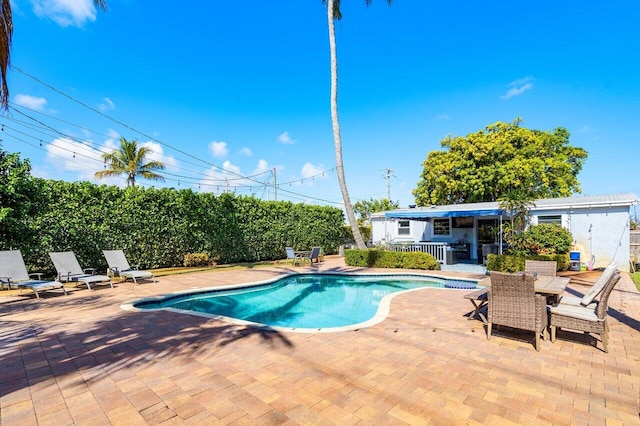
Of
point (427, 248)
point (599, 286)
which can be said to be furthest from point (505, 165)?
point (599, 286)

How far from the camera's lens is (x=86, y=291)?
32.2 feet

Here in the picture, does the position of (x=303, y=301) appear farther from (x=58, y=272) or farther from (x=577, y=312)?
(x=58, y=272)

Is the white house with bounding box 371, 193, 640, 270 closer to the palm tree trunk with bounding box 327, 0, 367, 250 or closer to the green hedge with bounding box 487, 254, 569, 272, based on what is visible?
the green hedge with bounding box 487, 254, 569, 272

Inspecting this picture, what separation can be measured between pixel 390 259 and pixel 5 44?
46.6ft

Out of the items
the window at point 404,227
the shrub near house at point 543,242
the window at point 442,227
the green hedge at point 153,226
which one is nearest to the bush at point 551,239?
the shrub near house at point 543,242

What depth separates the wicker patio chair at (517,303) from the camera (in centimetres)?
482

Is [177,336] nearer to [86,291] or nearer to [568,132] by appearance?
[86,291]

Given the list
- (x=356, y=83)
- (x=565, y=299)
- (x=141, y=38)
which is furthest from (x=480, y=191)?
(x=141, y=38)

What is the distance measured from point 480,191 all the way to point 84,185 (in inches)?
998

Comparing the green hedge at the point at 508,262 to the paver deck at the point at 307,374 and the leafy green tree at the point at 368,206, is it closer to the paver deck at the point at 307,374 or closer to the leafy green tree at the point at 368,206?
the paver deck at the point at 307,374

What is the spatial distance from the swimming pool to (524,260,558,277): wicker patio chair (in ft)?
11.0

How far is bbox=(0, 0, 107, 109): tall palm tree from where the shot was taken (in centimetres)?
562

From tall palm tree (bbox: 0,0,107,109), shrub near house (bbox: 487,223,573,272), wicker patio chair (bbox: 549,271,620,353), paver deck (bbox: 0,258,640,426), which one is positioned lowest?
paver deck (bbox: 0,258,640,426)

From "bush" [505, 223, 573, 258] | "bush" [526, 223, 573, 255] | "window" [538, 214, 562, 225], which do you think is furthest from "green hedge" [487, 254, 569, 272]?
"window" [538, 214, 562, 225]
